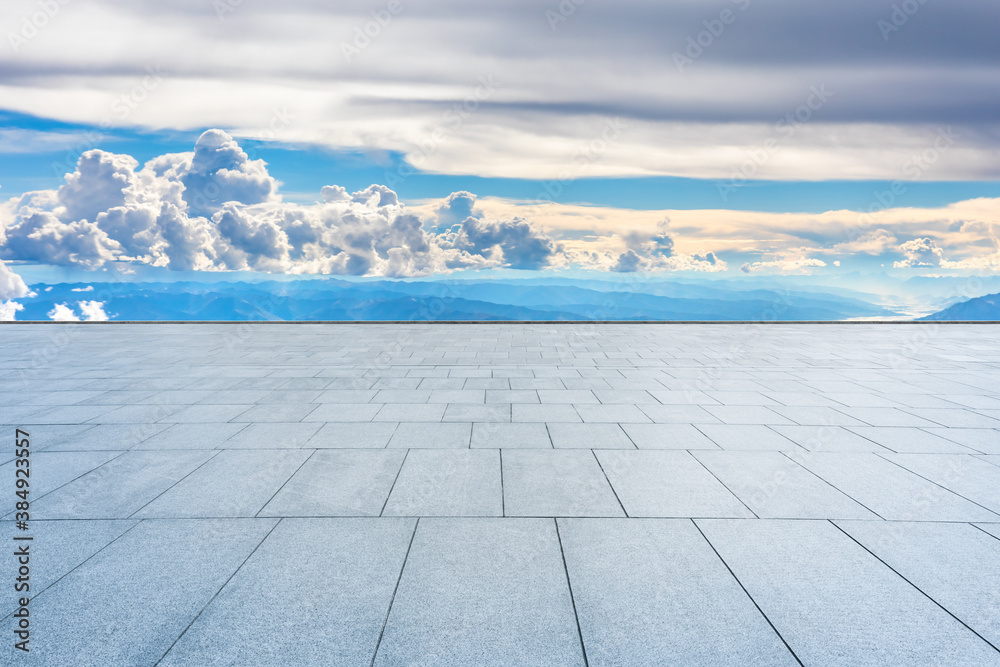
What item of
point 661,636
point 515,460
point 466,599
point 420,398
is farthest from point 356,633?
point 420,398

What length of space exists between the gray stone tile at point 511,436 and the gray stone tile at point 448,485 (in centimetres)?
32

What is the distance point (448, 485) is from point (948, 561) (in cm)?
423

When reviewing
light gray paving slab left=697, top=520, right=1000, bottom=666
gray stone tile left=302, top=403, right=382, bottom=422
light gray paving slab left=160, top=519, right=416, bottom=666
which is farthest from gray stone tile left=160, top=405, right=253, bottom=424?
light gray paving slab left=697, top=520, right=1000, bottom=666

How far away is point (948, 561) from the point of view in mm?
4047

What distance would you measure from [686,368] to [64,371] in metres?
13.5

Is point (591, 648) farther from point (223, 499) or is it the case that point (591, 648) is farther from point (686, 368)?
point (686, 368)

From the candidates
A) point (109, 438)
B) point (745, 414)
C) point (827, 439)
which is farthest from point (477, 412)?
point (109, 438)

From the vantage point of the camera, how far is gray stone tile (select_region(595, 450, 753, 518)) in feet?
15.8

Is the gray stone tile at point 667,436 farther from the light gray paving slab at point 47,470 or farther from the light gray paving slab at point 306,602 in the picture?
the light gray paving slab at point 47,470

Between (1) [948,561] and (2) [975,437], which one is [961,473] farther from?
(1) [948,561]

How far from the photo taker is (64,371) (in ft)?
36.3

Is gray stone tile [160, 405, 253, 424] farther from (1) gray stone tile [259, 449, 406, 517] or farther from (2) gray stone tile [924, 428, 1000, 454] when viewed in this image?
(2) gray stone tile [924, 428, 1000, 454]

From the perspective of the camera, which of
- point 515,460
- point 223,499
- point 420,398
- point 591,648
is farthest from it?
point 420,398

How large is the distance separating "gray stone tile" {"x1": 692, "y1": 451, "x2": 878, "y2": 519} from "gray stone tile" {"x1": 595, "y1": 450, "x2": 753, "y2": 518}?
0.55 feet
